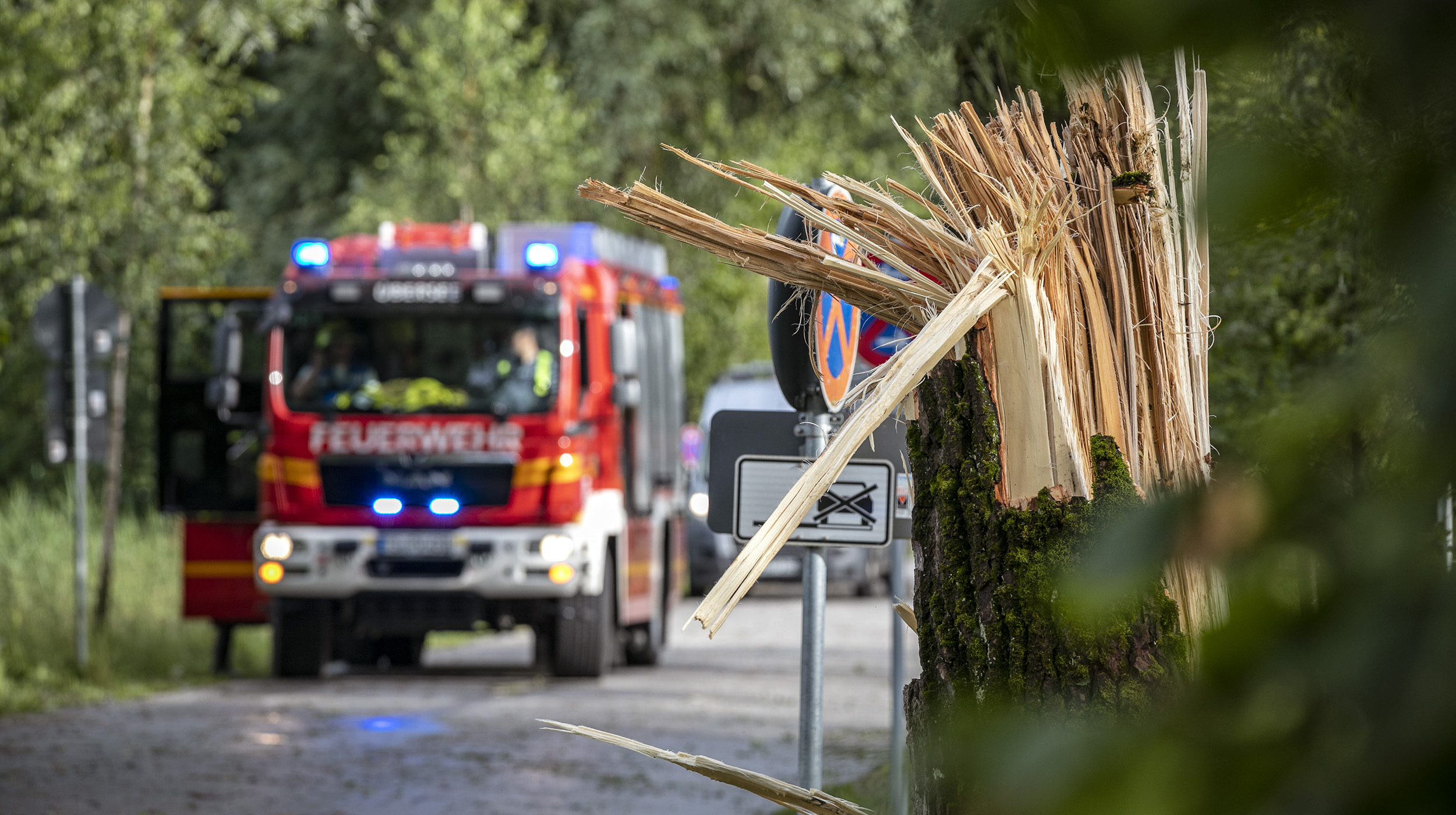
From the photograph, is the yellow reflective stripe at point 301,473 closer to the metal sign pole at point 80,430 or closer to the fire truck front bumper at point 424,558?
the fire truck front bumper at point 424,558

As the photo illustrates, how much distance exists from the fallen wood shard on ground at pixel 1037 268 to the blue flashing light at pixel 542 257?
9750mm

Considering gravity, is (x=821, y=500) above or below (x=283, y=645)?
above

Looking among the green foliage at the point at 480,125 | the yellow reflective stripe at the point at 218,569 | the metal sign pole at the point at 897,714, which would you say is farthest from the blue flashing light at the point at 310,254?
the green foliage at the point at 480,125

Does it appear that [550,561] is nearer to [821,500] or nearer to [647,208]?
[821,500]

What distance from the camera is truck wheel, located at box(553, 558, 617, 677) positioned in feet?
43.3

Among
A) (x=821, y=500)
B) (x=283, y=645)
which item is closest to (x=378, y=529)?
(x=283, y=645)

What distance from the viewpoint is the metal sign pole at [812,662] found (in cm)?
536

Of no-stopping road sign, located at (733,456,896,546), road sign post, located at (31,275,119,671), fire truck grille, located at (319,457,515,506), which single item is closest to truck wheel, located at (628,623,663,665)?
fire truck grille, located at (319,457,515,506)

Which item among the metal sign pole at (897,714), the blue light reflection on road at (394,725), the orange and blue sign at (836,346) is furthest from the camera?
the blue light reflection on road at (394,725)

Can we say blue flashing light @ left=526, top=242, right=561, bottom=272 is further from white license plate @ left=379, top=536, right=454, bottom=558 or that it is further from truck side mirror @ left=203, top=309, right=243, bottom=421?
truck side mirror @ left=203, top=309, right=243, bottom=421

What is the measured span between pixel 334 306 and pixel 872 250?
1020 centimetres

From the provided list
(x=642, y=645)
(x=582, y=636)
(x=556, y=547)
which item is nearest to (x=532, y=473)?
(x=556, y=547)

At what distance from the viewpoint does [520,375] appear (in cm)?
1298

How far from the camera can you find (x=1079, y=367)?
10.9ft
